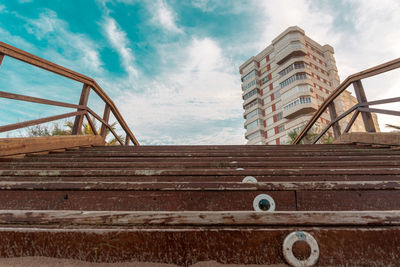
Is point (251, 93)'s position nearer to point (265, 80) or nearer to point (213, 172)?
point (265, 80)

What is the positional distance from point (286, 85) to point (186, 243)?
34670 mm

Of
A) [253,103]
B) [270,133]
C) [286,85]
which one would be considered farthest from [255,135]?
[286,85]

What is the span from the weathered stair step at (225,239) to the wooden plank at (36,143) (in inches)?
70.2

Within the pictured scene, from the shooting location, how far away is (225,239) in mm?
779

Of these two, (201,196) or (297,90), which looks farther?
(297,90)

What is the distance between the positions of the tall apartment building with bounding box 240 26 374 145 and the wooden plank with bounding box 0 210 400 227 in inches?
1202

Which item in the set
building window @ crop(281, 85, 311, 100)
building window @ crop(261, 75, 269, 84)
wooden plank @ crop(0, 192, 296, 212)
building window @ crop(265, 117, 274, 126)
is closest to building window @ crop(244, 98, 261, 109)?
building window @ crop(261, 75, 269, 84)

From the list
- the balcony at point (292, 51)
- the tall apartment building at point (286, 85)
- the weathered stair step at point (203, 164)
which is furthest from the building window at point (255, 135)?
the weathered stair step at point (203, 164)

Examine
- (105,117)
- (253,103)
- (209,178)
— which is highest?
(253,103)

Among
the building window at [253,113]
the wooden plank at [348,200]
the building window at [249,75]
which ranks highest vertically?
the building window at [249,75]

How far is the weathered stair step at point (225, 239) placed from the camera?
0.76 meters

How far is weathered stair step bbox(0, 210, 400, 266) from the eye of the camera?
76 centimetres

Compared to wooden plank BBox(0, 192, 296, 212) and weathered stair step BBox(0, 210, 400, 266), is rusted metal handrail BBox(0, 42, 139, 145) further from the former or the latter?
weathered stair step BBox(0, 210, 400, 266)

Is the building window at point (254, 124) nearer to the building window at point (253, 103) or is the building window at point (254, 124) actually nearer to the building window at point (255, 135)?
the building window at point (255, 135)
